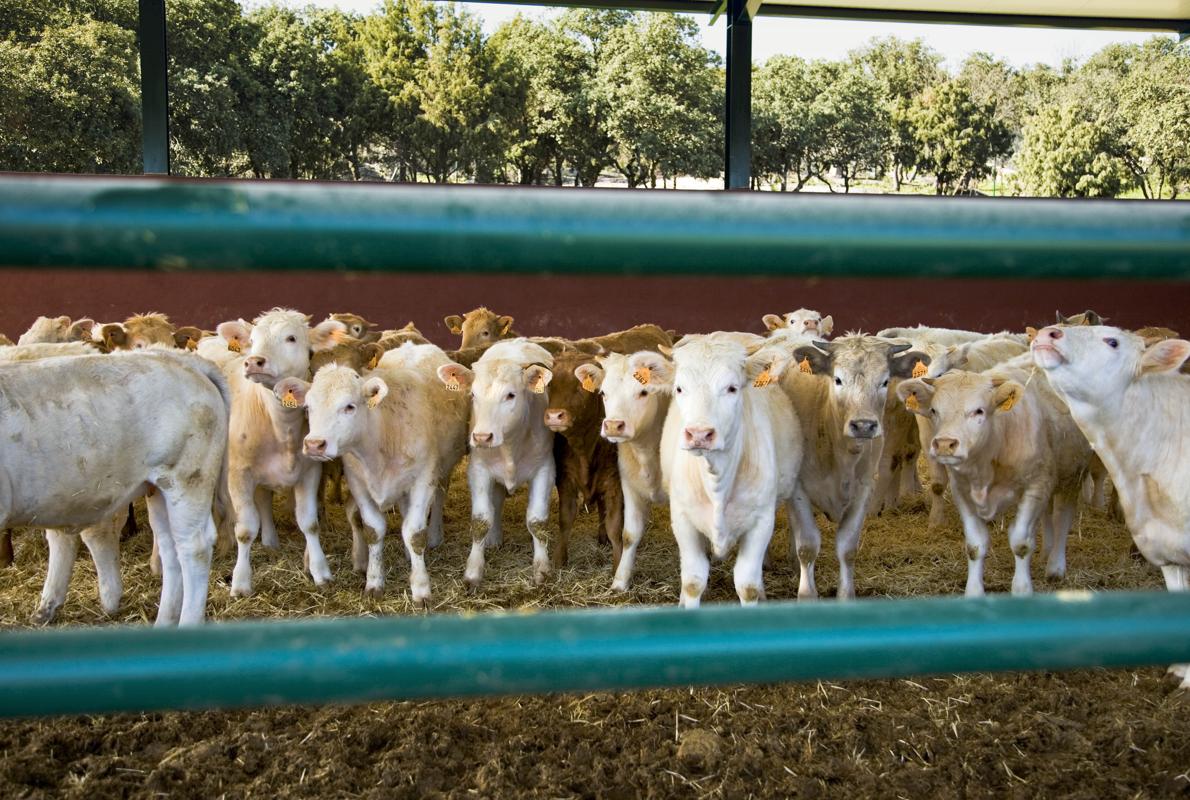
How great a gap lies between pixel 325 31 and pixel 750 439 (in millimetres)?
13184

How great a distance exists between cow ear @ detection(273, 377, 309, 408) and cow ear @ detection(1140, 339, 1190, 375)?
388 centimetres

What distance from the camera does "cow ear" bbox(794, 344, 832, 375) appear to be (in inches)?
202

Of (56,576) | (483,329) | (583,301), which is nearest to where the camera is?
(56,576)

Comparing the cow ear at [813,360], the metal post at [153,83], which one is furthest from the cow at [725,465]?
the metal post at [153,83]

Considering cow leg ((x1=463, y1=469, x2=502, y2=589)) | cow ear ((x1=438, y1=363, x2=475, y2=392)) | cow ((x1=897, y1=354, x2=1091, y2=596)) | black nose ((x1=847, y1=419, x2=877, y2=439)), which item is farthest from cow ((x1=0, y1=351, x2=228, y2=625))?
cow ((x1=897, y1=354, x2=1091, y2=596))

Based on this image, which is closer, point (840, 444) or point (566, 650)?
point (566, 650)

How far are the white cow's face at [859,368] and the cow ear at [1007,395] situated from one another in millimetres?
401

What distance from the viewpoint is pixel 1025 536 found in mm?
5277

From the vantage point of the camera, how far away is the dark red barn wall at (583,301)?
966cm

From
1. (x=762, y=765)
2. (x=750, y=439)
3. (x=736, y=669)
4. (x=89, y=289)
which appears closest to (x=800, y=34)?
(x=89, y=289)

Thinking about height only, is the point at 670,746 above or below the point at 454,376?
below

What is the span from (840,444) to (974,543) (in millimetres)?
884

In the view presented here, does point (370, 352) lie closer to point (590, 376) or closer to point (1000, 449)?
point (590, 376)

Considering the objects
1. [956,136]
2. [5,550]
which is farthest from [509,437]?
[956,136]
